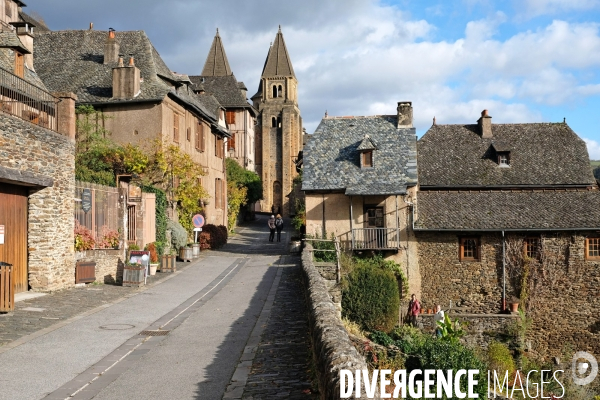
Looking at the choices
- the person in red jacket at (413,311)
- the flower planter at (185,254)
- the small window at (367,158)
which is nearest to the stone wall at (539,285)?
the person in red jacket at (413,311)

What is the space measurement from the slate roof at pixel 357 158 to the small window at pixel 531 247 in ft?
19.0

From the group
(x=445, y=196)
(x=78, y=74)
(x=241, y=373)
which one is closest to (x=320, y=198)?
(x=445, y=196)

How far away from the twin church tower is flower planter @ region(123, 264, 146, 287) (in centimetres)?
5859

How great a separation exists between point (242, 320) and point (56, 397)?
18.5 feet

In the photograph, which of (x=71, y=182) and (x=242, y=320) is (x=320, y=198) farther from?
Result: (x=242, y=320)

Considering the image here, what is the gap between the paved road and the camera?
7.39 m

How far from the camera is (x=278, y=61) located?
8350 cm

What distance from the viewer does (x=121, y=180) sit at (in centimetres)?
2067

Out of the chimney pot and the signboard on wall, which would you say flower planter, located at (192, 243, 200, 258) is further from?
the chimney pot

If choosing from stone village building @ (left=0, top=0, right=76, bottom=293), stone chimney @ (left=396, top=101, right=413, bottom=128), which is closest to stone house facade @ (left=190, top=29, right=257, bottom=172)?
stone chimney @ (left=396, top=101, right=413, bottom=128)

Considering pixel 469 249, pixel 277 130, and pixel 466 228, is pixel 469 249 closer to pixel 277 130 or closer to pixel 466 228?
pixel 466 228

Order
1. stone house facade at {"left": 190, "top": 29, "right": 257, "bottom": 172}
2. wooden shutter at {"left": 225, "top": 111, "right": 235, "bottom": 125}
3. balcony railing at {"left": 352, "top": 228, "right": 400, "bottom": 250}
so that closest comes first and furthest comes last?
balcony railing at {"left": 352, "top": 228, "right": 400, "bottom": 250}
stone house facade at {"left": 190, "top": 29, "right": 257, "bottom": 172}
wooden shutter at {"left": 225, "top": 111, "right": 235, "bottom": 125}

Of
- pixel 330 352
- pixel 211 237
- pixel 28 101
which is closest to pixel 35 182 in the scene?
pixel 28 101

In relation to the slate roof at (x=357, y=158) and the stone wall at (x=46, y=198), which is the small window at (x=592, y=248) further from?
the stone wall at (x=46, y=198)
